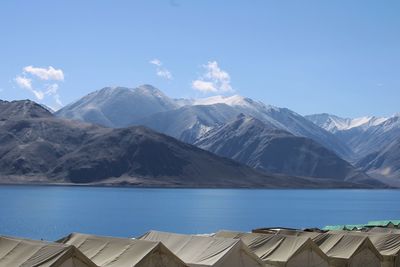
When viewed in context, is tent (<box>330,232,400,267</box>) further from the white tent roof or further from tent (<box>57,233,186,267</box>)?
tent (<box>57,233,186,267</box>)

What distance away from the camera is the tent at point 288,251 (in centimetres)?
3694

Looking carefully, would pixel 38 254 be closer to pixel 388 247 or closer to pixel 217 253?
pixel 217 253

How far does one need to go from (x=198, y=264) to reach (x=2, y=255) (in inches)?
341

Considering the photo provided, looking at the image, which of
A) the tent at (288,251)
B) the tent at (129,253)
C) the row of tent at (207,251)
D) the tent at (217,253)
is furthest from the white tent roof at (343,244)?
the tent at (129,253)

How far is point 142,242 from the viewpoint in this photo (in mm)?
31625

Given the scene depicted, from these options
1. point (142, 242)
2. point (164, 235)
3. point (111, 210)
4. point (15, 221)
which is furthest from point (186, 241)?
point (111, 210)

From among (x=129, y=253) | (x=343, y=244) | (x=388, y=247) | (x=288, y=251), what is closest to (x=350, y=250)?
(x=343, y=244)

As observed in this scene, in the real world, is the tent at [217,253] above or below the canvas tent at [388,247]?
below

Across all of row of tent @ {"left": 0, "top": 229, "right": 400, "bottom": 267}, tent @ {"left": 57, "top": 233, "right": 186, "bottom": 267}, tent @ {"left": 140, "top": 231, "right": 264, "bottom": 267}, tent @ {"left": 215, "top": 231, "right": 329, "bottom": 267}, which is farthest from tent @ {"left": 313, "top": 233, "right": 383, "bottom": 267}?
tent @ {"left": 57, "top": 233, "right": 186, "bottom": 267}

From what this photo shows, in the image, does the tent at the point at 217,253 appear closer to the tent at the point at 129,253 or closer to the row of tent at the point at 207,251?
the row of tent at the point at 207,251

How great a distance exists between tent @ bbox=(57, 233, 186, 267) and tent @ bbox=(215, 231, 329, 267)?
7017 millimetres

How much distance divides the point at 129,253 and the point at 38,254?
13.6 feet

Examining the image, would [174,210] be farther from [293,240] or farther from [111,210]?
[293,240]

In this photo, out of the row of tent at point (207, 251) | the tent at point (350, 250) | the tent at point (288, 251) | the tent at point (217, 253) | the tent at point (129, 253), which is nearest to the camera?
the row of tent at point (207, 251)
